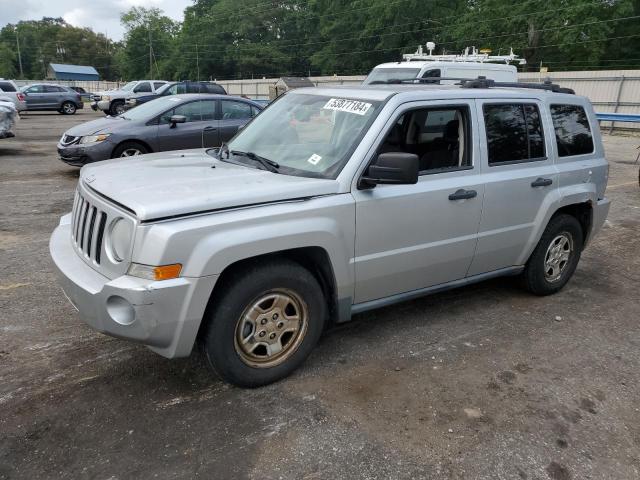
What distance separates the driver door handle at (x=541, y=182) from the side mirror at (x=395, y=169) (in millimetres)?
1605

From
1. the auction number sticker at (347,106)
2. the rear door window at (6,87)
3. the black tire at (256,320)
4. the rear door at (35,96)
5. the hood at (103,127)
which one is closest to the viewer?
the black tire at (256,320)

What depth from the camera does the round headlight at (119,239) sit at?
284 cm

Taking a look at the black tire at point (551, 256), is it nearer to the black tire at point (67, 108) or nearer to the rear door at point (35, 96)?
the rear door at point (35, 96)

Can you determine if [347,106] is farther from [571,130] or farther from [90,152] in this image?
[90,152]

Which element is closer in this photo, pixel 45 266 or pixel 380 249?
pixel 380 249

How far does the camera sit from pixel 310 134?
3.80 metres

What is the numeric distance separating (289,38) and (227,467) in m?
75.5

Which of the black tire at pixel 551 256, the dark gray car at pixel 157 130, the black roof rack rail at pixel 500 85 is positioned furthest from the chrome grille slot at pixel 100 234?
the dark gray car at pixel 157 130

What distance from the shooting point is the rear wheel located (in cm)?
2845

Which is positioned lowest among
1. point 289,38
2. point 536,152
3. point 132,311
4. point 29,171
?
point 29,171

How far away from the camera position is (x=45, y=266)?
5.27 meters

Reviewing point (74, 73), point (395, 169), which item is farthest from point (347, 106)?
point (74, 73)

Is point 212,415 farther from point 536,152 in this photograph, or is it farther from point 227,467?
point 536,152

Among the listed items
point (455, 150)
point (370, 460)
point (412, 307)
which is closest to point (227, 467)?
point (370, 460)
